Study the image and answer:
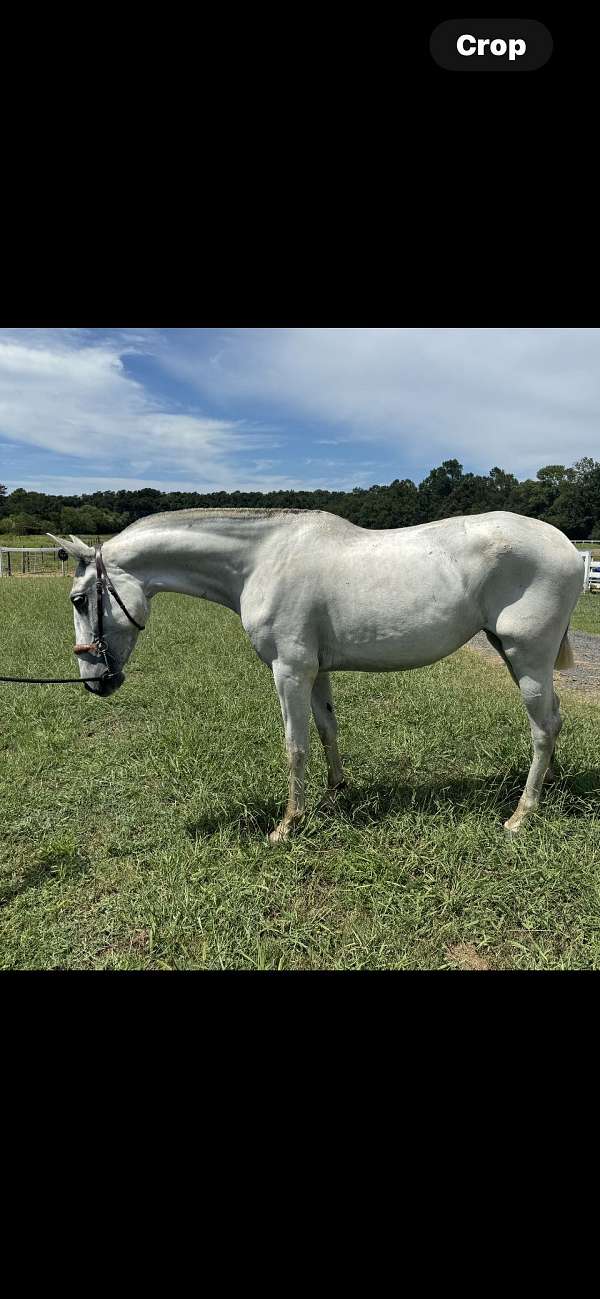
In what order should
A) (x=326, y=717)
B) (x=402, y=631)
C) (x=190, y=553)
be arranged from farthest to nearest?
(x=326, y=717) → (x=190, y=553) → (x=402, y=631)

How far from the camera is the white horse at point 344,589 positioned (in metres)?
2.87

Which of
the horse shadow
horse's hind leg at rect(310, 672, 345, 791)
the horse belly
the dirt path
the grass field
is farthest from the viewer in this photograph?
the dirt path

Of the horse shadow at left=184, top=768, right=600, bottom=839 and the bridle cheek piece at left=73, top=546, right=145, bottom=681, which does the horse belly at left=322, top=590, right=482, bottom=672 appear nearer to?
the horse shadow at left=184, top=768, right=600, bottom=839

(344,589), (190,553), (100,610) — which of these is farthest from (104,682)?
(344,589)

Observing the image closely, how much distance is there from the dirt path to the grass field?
1.86 metres

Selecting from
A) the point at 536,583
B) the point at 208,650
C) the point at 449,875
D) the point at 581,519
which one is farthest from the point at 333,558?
the point at 581,519

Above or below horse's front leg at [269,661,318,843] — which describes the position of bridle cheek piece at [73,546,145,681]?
above

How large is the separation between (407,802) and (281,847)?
0.93m

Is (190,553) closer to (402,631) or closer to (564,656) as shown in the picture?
(402,631)

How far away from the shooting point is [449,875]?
2.66 metres

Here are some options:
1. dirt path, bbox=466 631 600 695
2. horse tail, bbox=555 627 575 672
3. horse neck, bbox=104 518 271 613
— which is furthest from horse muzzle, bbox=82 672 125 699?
dirt path, bbox=466 631 600 695

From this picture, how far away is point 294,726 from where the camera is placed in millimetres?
3039

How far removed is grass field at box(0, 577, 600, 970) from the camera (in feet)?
7.49
